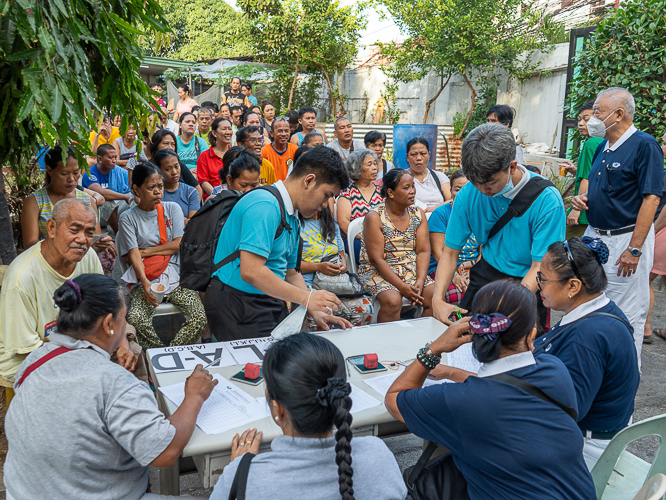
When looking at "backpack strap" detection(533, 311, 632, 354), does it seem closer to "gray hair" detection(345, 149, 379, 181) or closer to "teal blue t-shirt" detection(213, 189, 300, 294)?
"teal blue t-shirt" detection(213, 189, 300, 294)

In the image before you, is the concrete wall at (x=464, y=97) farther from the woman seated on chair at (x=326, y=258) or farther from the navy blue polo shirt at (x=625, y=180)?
the woman seated on chair at (x=326, y=258)

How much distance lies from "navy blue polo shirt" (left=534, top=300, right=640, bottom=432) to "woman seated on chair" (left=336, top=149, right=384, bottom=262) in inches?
107

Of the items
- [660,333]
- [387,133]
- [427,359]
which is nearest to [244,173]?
[427,359]

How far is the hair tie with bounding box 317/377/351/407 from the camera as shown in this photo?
1.40 metres

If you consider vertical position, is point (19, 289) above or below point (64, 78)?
below

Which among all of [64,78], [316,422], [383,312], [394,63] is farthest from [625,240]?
[394,63]

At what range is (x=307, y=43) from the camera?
46.5 feet

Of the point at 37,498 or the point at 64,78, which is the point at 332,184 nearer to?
the point at 64,78

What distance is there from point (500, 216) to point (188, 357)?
5.93ft

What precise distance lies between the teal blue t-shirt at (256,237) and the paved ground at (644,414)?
43.8 inches

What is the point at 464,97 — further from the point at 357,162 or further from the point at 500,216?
the point at 500,216

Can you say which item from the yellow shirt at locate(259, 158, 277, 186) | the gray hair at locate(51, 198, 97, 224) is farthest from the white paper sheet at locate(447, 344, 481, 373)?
the yellow shirt at locate(259, 158, 277, 186)

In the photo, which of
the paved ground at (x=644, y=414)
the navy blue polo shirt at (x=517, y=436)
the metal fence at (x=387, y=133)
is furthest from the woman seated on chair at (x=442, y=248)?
the metal fence at (x=387, y=133)

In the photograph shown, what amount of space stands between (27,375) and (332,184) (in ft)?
4.94
